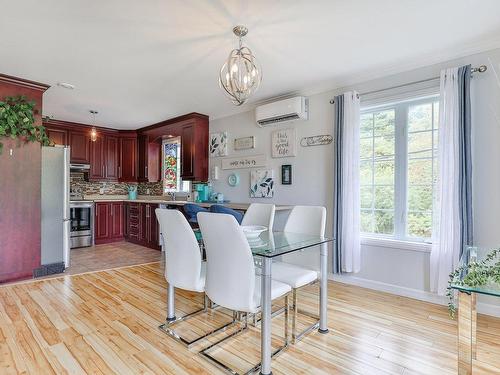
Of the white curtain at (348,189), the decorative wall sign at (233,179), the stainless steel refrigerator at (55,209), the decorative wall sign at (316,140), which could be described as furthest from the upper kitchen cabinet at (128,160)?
the white curtain at (348,189)

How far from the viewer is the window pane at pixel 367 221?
3404mm

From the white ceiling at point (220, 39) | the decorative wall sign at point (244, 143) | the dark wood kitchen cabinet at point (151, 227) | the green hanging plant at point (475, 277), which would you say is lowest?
the dark wood kitchen cabinet at point (151, 227)

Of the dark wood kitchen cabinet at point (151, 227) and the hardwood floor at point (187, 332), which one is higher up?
the dark wood kitchen cabinet at point (151, 227)

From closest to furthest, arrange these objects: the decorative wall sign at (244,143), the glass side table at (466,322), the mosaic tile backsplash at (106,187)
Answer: the glass side table at (466,322), the decorative wall sign at (244,143), the mosaic tile backsplash at (106,187)

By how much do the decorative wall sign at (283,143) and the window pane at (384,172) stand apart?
111cm

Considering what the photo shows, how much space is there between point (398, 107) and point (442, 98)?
0.49 meters

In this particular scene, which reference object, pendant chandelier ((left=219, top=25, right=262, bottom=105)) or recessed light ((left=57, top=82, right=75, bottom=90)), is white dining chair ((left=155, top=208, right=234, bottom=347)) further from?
recessed light ((left=57, top=82, right=75, bottom=90))

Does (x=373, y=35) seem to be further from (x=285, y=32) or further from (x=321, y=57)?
(x=285, y=32)

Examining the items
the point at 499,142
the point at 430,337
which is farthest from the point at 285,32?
the point at 430,337

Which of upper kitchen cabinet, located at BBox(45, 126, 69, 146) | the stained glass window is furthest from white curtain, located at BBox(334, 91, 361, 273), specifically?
upper kitchen cabinet, located at BBox(45, 126, 69, 146)

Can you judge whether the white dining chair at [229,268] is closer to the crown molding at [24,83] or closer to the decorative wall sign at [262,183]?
the decorative wall sign at [262,183]

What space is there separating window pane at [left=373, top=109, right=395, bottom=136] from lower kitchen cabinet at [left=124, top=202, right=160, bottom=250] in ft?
13.0

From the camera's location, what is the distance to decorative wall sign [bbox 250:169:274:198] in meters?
4.27

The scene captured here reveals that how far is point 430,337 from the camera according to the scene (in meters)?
2.21
